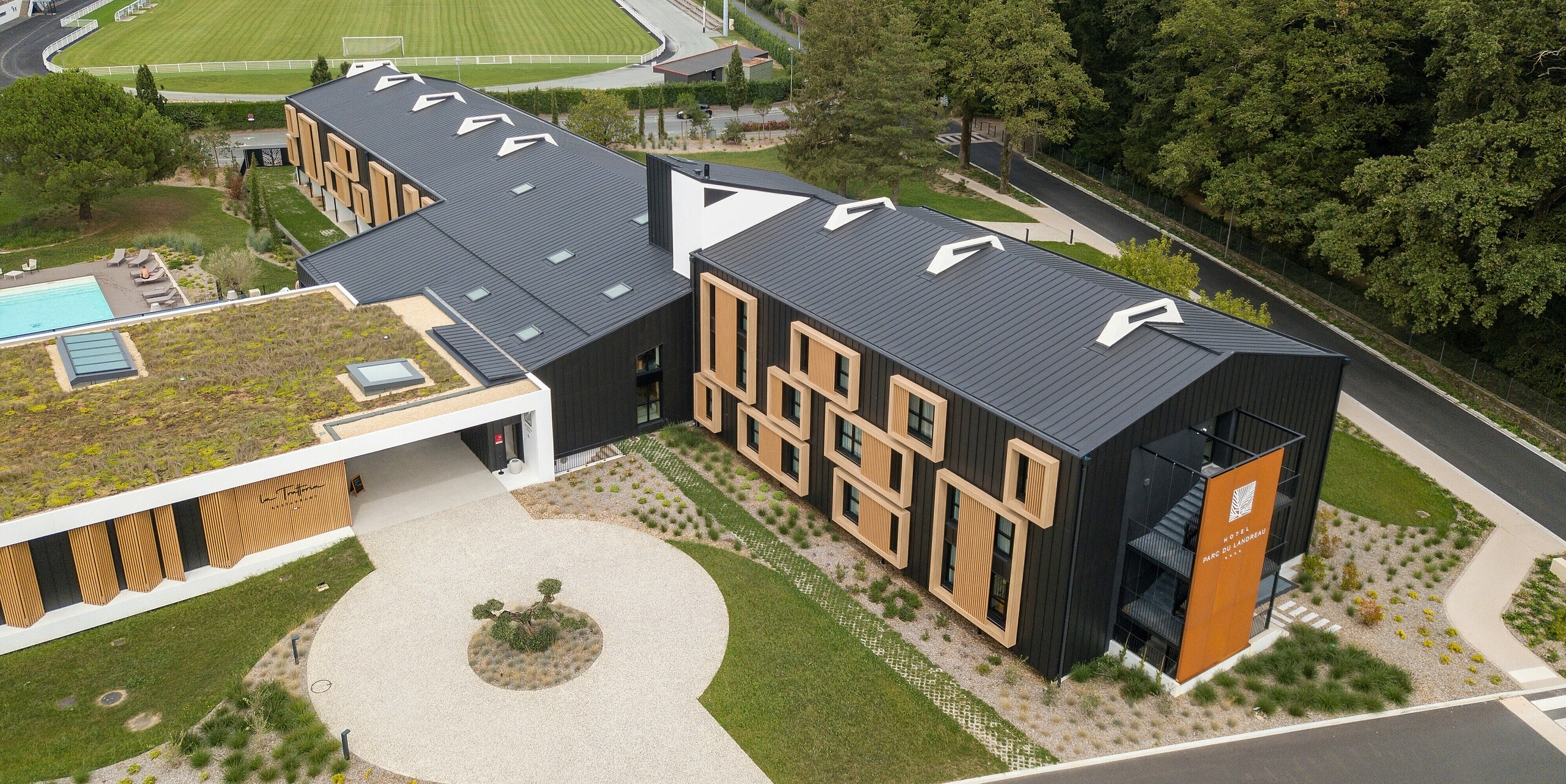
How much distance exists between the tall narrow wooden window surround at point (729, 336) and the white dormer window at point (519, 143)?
1845 cm

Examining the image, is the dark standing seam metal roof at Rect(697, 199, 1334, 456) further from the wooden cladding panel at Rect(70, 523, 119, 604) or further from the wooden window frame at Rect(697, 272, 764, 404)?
the wooden cladding panel at Rect(70, 523, 119, 604)

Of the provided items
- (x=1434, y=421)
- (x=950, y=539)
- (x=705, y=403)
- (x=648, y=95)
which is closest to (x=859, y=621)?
(x=950, y=539)

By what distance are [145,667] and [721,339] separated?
19550 mm

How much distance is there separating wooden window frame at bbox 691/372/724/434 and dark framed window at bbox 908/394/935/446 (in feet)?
32.7

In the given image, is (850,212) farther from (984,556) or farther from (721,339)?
(984,556)

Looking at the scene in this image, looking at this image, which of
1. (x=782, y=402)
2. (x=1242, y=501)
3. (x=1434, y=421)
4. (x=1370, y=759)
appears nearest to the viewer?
(x=1370, y=759)

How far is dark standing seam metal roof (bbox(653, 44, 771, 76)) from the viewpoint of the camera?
94.1 m

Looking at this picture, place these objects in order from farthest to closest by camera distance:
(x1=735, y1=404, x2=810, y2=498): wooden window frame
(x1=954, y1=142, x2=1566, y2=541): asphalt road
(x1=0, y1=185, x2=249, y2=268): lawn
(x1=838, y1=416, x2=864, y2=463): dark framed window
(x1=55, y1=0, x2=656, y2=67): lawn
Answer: (x1=55, y1=0, x2=656, y2=67): lawn < (x1=0, y1=185, x2=249, y2=268): lawn < (x1=954, y1=142, x2=1566, y2=541): asphalt road < (x1=735, y1=404, x2=810, y2=498): wooden window frame < (x1=838, y1=416, x2=864, y2=463): dark framed window

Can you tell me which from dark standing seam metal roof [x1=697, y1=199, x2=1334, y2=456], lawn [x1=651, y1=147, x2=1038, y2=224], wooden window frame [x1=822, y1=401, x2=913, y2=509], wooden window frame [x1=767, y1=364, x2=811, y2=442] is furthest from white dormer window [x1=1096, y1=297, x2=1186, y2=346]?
lawn [x1=651, y1=147, x2=1038, y2=224]

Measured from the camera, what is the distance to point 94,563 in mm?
29500

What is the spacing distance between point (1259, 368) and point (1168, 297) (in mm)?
3449

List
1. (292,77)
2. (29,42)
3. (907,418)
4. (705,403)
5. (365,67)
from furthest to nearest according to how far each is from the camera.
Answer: (29,42) < (292,77) < (365,67) < (705,403) < (907,418)

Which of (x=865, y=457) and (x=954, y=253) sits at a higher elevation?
(x=954, y=253)

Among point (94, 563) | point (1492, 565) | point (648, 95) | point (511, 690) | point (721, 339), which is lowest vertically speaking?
point (1492, 565)
